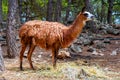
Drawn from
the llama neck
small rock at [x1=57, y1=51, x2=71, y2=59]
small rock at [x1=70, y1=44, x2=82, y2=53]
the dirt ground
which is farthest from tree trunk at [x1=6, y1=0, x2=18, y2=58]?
the llama neck

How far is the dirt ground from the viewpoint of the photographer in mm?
8703

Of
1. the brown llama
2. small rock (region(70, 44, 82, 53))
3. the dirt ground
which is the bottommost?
small rock (region(70, 44, 82, 53))

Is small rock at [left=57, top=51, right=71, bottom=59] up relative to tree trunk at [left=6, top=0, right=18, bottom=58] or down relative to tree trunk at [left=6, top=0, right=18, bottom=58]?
down

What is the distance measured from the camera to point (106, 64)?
1238cm

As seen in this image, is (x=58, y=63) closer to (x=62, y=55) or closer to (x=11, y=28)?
(x=62, y=55)

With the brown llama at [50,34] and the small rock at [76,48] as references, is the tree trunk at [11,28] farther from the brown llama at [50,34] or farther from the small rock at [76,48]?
the small rock at [76,48]

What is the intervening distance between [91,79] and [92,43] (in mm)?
8829

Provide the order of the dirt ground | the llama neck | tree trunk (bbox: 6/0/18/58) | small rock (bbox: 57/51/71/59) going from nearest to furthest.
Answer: the dirt ground, the llama neck, tree trunk (bbox: 6/0/18/58), small rock (bbox: 57/51/71/59)

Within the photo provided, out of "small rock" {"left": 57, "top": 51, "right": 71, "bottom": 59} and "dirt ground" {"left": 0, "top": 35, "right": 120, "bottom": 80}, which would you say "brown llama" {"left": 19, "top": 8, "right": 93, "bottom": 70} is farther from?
"small rock" {"left": 57, "top": 51, "right": 71, "bottom": 59}

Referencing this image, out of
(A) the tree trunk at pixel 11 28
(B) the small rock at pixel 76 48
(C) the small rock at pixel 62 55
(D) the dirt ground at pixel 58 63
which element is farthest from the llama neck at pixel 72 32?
(B) the small rock at pixel 76 48

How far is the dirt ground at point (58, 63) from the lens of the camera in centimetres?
870

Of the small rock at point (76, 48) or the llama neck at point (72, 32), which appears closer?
the llama neck at point (72, 32)

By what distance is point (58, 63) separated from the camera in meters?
11.5

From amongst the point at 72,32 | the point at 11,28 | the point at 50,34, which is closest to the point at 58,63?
the point at 72,32
